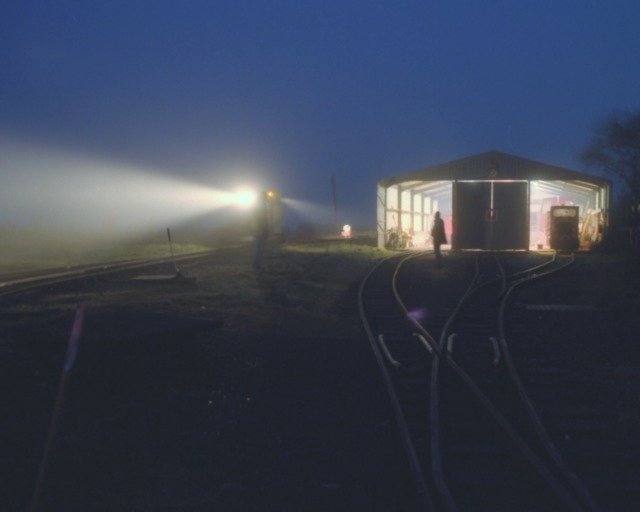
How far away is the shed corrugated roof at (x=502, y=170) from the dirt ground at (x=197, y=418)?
24.7 m

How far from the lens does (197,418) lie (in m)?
7.19

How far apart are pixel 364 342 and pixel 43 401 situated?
5.14m

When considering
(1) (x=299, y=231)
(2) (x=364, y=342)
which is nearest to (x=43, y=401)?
(2) (x=364, y=342)

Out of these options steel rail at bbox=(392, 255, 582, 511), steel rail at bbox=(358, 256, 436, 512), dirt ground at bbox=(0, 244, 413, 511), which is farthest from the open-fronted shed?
steel rail at bbox=(392, 255, 582, 511)

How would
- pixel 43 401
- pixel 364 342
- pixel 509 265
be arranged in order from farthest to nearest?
1. pixel 509 265
2. pixel 364 342
3. pixel 43 401

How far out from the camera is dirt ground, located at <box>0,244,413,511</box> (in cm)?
541

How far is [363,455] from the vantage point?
20.2 ft

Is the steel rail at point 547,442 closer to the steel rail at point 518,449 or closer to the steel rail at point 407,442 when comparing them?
the steel rail at point 518,449

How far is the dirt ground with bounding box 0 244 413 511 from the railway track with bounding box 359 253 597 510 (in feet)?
0.86

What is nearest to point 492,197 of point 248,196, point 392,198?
point 392,198

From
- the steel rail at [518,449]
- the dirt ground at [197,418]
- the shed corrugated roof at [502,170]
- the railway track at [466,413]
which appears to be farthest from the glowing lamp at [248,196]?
the steel rail at [518,449]

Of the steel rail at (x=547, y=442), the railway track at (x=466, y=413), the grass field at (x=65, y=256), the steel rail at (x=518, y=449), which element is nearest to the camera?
the steel rail at (x=518, y=449)

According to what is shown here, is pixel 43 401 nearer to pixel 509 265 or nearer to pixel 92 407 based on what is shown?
pixel 92 407

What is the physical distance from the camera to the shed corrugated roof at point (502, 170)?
3578 cm
